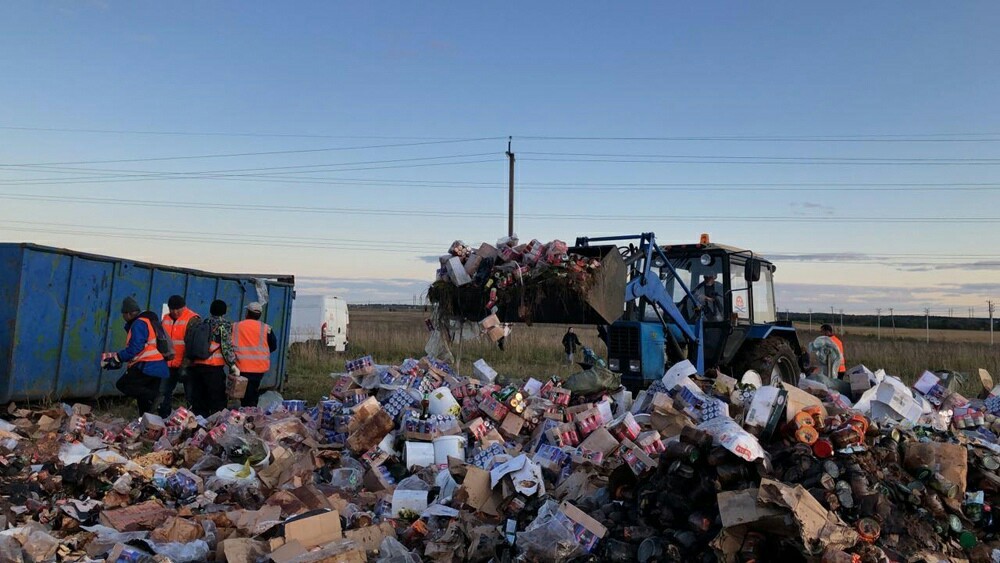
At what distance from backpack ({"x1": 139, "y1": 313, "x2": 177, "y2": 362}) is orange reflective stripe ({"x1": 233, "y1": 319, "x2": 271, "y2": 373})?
2.07 feet

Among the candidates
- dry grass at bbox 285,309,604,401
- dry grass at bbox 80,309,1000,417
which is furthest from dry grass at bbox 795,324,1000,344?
dry grass at bbox 285,309,604,401

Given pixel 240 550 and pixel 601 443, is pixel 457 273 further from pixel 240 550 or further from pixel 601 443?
pixel 240 550

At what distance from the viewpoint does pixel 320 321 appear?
19.8 m

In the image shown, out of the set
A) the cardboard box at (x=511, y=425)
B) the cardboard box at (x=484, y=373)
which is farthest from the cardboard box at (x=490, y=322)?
the cardboard box at (x=484, y=373)

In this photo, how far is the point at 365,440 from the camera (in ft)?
21.7

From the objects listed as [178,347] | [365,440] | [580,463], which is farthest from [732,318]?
[178,347]

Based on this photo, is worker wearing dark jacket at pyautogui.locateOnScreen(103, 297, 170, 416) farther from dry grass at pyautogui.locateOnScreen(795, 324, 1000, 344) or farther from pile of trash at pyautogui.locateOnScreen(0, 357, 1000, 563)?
dry grass at pyautogui.locateOnScreen(795, 324, 1000, 344)

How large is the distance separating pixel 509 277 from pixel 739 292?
359cm

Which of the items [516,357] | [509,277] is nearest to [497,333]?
[509,277]

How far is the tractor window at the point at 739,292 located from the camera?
9234mm

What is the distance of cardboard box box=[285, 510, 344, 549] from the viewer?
452 centimetres

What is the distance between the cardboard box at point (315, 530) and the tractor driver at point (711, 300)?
5.72m

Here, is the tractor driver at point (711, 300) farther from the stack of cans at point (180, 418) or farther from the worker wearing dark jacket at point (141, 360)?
the worker wearing dark jacket at point (141, 360)

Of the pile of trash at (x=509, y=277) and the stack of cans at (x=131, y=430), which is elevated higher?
the pile of trash at (x=509, y=277)
